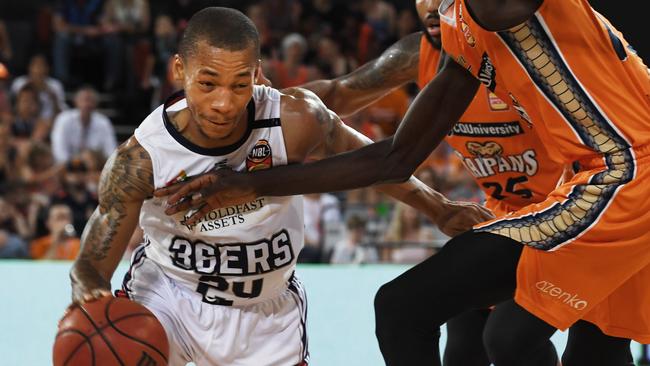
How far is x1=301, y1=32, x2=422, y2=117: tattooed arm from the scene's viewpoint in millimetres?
4066

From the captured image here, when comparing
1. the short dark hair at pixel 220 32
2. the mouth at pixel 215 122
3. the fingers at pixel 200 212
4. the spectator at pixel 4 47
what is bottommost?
the spectator at pixel 4 47

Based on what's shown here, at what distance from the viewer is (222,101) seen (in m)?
2.93

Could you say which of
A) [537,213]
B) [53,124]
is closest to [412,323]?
[537,213]

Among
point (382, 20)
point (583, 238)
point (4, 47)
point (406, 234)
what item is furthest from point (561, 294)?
point (382, 20)

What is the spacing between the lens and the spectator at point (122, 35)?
1135 centimetres

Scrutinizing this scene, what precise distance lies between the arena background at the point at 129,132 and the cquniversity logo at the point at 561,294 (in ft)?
4.79

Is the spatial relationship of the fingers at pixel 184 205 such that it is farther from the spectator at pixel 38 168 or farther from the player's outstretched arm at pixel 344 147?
the spectator at pixel 38 168

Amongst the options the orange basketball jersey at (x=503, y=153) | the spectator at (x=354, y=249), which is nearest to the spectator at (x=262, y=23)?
the spectator at (x=354, y=249)

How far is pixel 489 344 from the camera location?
112 inches

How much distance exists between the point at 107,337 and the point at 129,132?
8.28 m

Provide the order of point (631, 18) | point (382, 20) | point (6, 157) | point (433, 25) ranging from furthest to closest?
point (382, 20), point (6, 157), point (631, 18), point (433, 25)

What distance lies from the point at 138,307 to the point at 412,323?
0.86 m

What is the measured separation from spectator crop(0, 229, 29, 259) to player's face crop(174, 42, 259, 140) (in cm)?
552

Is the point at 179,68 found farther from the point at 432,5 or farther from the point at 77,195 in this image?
the point at 77,195
